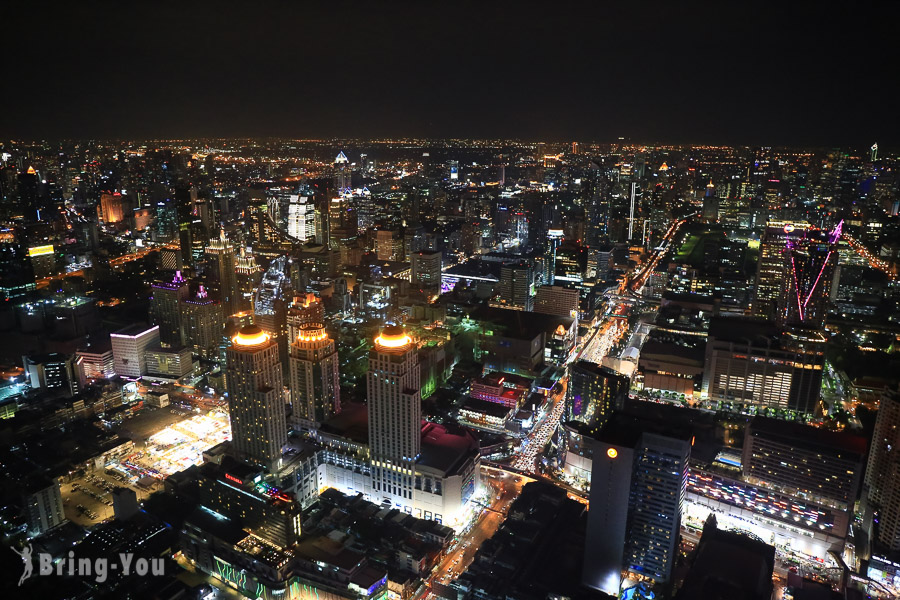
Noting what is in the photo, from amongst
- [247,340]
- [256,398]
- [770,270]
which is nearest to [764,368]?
[770,270]

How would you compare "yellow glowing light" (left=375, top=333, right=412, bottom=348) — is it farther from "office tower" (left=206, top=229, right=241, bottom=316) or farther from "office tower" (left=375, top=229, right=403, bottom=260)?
"office tower" (left=375, top=229, right=403, bottom=260)

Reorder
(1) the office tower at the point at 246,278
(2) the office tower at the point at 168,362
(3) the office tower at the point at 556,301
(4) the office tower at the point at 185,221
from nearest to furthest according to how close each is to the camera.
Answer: (2) the office tower at the point at 168,362 → (1) the office tower at the point at 246,278 → (3) the office tower at the point at 556,301 → (4) the office tower at the point at 185,221

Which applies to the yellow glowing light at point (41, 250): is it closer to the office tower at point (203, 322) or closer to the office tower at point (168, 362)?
the office tower at point (203, 322)

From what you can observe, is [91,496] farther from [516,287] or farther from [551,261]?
[551,261]

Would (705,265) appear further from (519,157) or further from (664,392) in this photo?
(519,157)

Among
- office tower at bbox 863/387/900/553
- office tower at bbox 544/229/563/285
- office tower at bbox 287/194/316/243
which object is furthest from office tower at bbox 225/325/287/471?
office tower at bbox 287/194/316/243

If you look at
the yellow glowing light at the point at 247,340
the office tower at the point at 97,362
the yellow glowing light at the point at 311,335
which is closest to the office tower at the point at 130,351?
the office tower at the point at 97,362

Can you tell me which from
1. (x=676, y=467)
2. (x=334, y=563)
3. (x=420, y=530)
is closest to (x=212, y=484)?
(x=334, y=563)
